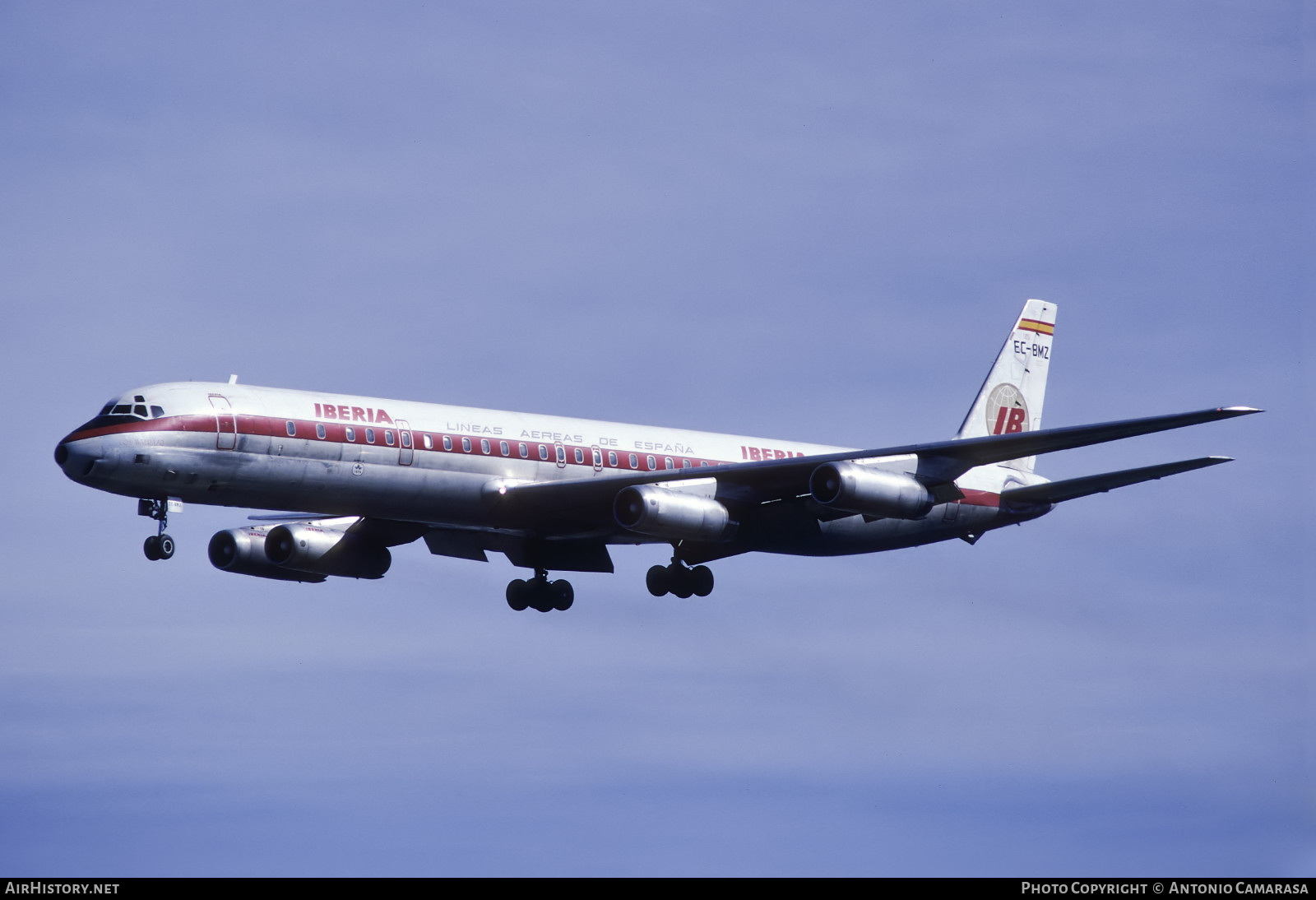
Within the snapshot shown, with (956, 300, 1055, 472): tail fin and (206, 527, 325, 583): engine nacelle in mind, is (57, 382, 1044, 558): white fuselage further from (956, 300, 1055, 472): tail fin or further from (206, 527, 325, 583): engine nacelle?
(956, 300, 1055, 472): tail fin

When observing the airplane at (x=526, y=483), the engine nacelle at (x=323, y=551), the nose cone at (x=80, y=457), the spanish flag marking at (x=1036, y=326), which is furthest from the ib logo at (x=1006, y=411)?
the nose cone at (x=80, y=457)

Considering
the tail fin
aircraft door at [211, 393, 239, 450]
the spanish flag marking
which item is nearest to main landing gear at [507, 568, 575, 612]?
aircraft door at [211, 393, 239, 450]

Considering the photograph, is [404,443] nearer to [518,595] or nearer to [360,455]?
[360,455]

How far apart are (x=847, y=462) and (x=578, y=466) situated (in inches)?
291

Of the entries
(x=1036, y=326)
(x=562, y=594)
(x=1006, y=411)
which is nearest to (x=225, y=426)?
(x=562, y=594)

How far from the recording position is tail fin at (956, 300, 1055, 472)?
204ft

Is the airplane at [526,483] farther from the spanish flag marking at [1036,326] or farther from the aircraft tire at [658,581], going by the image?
the spanish flag marking at [1036,326]

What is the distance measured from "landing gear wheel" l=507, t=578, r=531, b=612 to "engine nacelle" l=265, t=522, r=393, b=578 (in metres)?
4.26

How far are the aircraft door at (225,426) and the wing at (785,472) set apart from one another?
24.0 feet

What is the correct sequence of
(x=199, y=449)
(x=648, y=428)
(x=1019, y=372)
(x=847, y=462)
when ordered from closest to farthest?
(x=199, y=449)
(x=847, y=462)
(x=648, y=428)
(x=1019, y=372)

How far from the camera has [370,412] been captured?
4903cm
